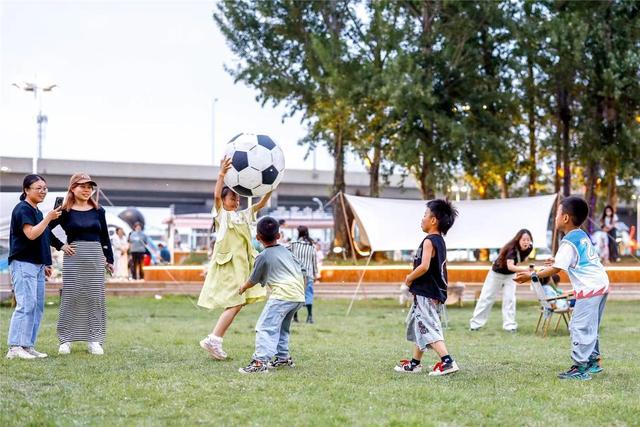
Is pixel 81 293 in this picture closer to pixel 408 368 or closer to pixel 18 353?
pixel 18 353

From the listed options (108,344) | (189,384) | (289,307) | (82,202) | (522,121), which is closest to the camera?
(189,384)

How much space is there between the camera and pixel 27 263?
945 cm

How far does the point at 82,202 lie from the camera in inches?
392

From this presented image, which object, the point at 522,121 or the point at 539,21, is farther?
the point at 522,121

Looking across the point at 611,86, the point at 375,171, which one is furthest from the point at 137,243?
the point at 611,86

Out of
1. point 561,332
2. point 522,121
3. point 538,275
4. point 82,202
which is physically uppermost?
point 522,121

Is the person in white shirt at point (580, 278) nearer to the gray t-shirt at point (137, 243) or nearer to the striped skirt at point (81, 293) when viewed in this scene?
the striped skirt at point (81, 293)

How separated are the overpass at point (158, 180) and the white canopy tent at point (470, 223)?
28750 mm

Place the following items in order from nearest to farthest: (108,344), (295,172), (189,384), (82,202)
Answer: (189,384) < (82,202) < (108,344) < (295,172)

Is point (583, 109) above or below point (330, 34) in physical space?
below

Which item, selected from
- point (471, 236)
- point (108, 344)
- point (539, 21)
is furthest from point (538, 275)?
point (539, 21)

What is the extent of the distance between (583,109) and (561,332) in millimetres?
20726

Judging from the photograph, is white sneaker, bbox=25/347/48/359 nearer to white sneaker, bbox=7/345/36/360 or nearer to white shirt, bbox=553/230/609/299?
white sneaker, bbox=7/345/36/360

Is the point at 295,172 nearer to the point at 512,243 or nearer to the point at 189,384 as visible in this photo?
the point at 512,243
